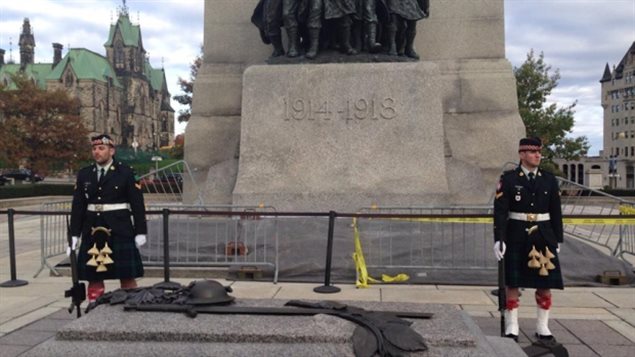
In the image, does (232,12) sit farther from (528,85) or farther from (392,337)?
(528,85)

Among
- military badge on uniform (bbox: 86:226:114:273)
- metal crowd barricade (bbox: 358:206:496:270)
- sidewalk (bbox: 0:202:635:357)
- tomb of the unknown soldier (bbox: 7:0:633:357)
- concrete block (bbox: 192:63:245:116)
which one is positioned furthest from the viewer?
concrete block (bbox: 192:63:245:116)

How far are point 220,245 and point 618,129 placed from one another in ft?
382

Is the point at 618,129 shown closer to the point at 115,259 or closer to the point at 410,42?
the point at 410,42

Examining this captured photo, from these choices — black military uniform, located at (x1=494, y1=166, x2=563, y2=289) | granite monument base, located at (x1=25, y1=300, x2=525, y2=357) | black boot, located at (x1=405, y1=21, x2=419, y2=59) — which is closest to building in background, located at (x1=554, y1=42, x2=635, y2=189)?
black boot, located at (x1=405, y1=21, x2=419, y2=59)

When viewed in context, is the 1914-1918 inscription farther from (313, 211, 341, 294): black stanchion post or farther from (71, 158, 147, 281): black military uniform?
(71, 158, 147, 281): black military uniform

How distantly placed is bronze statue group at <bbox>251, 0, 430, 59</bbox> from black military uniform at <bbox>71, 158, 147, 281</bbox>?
19.8ft

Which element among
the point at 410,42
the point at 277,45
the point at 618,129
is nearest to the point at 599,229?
the point at 410,42

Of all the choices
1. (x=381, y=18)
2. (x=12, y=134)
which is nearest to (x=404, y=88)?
(x=381, y=18)

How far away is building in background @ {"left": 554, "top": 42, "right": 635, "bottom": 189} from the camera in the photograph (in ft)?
324

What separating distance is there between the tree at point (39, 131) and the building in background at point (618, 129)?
252ft

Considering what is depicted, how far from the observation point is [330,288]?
7.23m

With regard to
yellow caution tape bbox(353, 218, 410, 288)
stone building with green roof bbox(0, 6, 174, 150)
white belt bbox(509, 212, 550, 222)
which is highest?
stone building with green roof bbox(0, 6, 174, 150)

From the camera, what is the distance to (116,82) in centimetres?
11312

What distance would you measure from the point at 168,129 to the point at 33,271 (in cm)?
12578
